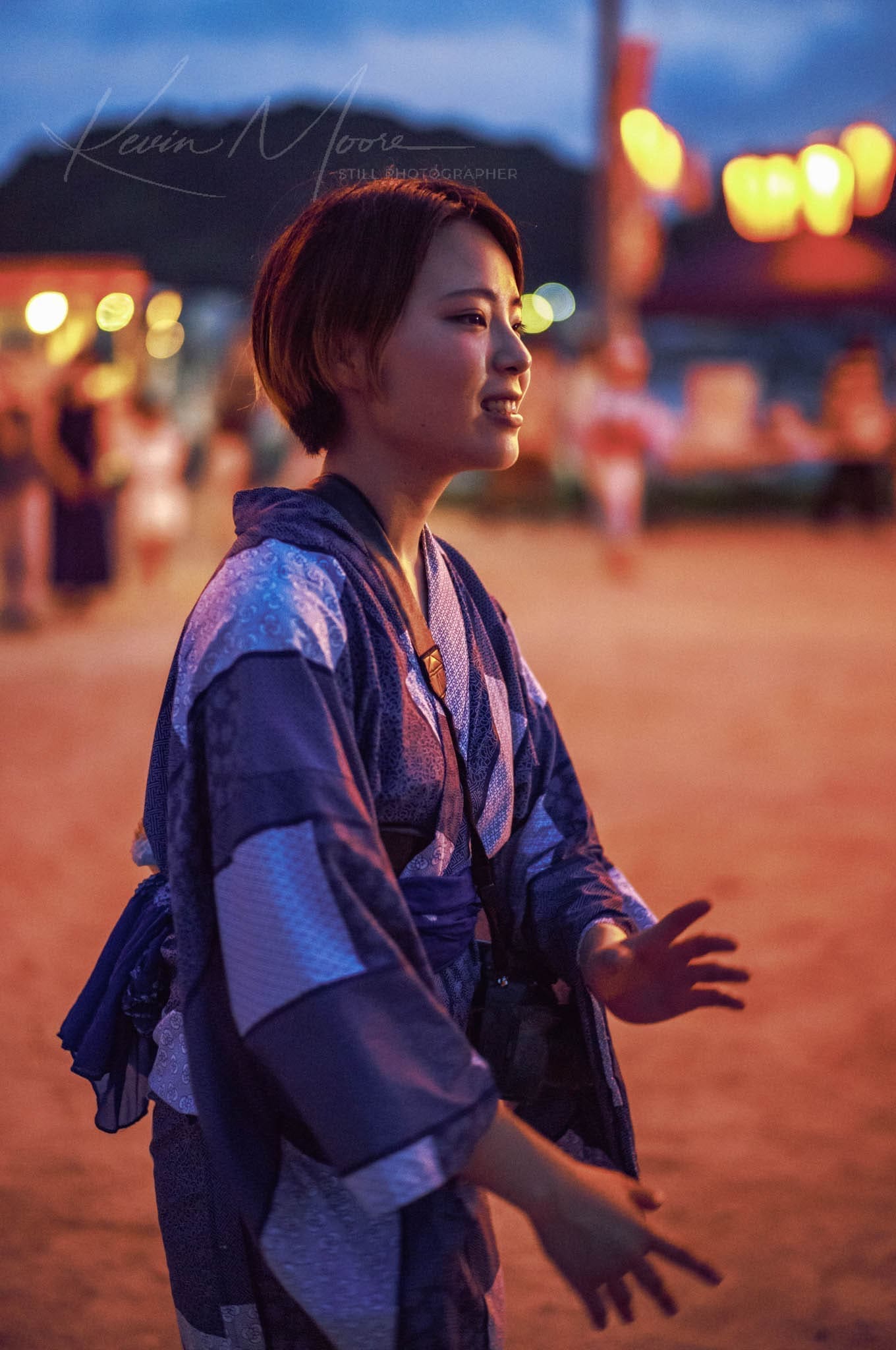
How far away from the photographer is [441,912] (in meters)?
1.21

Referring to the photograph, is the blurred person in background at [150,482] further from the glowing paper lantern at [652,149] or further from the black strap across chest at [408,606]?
the black strap across chest at [408,606]

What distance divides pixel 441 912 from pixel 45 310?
8360 mm

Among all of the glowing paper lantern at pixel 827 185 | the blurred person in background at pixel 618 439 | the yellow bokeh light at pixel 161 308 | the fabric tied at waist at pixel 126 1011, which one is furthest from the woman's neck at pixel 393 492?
the yellow bokeh light at pixel 161 308

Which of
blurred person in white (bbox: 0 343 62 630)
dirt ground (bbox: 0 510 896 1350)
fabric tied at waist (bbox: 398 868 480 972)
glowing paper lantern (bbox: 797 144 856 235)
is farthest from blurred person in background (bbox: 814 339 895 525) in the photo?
fabric tied at waist (bbox: 398 868 480 972)

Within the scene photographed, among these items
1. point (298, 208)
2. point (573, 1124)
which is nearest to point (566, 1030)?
point (573, 1124)

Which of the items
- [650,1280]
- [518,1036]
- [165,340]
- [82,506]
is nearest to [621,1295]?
[650,1280]

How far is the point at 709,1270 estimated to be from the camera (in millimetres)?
1004

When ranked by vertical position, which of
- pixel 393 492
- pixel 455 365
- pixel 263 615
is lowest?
pixel 263 615

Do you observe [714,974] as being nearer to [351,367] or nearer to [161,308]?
[351,367]

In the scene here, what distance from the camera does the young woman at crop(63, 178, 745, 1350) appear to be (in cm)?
100

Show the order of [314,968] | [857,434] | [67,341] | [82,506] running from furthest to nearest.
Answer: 1. [857,434]
2. [67,341]
3. [82,506]
4. [314,968]

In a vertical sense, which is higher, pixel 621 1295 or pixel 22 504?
pixel 22 504

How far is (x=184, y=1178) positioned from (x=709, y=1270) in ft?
1.59

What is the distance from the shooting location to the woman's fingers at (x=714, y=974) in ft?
3.88
